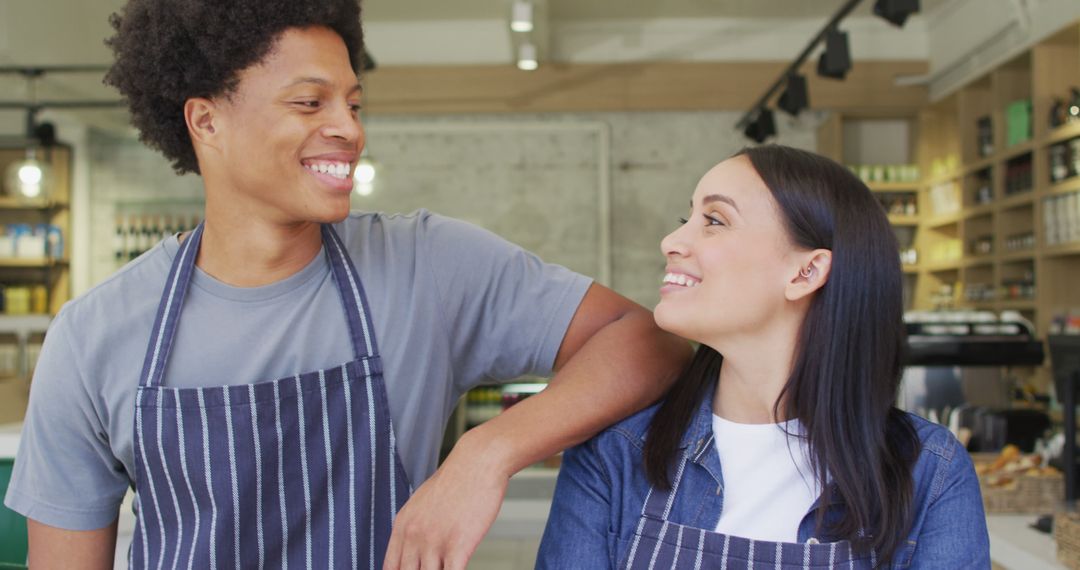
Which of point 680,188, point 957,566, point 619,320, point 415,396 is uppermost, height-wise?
point 680,188

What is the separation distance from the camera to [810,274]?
52.8 inches

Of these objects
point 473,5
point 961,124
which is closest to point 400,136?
point 473,5

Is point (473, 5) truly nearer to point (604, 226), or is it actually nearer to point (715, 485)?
point (604, 226)

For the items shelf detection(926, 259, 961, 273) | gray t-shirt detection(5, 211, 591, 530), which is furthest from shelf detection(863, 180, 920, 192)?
gray t-shirt detection(5, 211, 591, 530)

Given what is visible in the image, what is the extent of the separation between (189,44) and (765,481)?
104 centimetres

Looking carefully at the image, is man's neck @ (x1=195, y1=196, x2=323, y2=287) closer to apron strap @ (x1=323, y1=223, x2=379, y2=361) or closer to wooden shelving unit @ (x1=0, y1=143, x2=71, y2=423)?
apron strap @ (x1=323, y1=223, x2=379, y2=361)

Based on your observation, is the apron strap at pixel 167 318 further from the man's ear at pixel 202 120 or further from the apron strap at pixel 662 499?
the apron strap at pixel 662 499

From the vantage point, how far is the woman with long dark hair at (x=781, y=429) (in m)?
1.28

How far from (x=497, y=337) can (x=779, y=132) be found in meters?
7.27

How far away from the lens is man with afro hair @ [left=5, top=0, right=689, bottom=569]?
51.2 inches

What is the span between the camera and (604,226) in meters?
8.15

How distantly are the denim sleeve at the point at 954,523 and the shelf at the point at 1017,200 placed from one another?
17.3ft

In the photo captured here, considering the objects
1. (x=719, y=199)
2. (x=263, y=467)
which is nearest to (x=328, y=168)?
(x=263, y=467)

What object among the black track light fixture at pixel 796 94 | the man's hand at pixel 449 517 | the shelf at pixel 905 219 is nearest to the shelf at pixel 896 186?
the shelf at pixel 905 219
